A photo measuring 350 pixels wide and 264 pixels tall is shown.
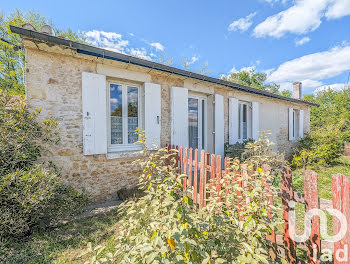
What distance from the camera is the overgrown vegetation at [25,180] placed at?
2.45 meters

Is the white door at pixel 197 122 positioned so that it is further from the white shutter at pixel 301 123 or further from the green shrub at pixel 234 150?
the white shutter at pixel 301 123

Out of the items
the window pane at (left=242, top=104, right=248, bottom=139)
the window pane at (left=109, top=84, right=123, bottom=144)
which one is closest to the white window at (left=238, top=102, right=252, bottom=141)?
the window pane at (left=242, top=104, right=248, bottom=139)

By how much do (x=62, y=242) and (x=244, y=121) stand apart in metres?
7.44

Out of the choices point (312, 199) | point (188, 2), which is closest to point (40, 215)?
point (312, 199)

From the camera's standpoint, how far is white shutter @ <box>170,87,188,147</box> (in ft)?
16.6

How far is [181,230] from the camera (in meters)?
1.04

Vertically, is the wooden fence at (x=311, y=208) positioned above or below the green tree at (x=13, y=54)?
below

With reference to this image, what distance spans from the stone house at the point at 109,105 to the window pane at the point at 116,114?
0.03m

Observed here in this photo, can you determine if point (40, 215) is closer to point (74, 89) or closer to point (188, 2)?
point (74, 89)

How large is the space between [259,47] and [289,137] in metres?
8.50

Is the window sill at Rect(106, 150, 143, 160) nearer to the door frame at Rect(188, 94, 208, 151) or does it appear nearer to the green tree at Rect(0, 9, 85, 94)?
the door frame at Rect(188, 94, 208, 151)

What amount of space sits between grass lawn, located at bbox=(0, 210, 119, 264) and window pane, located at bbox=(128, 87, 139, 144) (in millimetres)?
2107

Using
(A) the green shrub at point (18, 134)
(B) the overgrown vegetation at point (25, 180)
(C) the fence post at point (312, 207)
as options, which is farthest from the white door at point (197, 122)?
(C) the fence post at point (312, 207)

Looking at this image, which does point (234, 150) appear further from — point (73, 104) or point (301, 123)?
point (301, 123)
